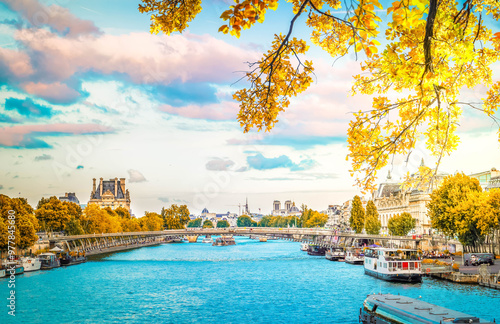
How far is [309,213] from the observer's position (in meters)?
194

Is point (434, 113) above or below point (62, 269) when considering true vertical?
above

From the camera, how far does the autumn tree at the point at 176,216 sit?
15612 centimetres

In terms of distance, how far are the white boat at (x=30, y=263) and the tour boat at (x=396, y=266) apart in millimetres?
42644

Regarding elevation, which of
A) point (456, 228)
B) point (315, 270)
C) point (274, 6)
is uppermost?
point (274, 6)

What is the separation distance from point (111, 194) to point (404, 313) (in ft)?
597

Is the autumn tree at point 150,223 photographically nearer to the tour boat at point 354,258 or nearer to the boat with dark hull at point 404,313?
the tour boat at point 354,258

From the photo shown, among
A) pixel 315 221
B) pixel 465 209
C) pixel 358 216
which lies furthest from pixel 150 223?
pixel 465 209

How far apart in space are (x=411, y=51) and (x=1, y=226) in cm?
5468

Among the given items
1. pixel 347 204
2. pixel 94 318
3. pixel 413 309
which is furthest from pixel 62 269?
pixel 347 204

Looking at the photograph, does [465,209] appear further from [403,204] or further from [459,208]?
[403,204]

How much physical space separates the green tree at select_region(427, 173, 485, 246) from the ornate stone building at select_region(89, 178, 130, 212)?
15077cm

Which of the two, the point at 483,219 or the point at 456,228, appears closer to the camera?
the point at 483,219

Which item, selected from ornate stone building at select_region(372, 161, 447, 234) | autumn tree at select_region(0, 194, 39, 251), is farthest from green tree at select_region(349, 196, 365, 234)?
autumn tree at select_region(0, 194, 39, 251)

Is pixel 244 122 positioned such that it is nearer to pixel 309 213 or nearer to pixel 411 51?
pixel 411 51
